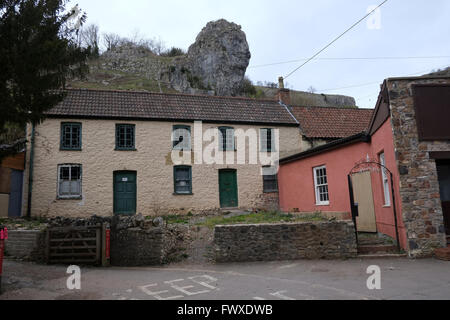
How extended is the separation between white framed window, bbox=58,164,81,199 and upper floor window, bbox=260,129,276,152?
10756mm

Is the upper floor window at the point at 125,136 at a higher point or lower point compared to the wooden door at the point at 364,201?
higher

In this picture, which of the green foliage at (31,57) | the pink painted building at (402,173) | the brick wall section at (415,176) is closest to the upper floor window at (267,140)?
the pink painted building at (402,173)

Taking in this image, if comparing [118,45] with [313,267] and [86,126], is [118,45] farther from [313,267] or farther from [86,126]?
[313,267]

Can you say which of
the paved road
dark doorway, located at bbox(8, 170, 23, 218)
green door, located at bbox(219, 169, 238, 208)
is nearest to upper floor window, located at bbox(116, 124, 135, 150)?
dark doorway, located at bbox(8, 170, 23, 218)

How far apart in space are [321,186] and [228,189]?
6.23 metres

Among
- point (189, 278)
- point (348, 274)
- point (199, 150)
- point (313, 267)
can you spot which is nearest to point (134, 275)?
point (189, 278)

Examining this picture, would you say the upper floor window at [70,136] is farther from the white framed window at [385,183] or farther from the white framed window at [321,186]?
the white framed window at [385,183]

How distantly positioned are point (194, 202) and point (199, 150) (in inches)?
122

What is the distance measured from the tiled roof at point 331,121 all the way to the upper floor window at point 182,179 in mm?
7833

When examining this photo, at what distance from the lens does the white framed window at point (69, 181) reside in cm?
1778

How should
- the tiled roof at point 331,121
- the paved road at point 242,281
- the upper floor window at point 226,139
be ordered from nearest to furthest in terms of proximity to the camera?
the paved road at point 242,281
the upper floor window at point 226,139
the tiled roof at point 331,121

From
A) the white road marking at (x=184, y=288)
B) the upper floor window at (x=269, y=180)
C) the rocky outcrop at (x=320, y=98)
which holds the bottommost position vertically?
the white road marking at (x=184, y=288)

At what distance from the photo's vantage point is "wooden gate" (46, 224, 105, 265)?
408 inches

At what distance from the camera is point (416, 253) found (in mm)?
9586
